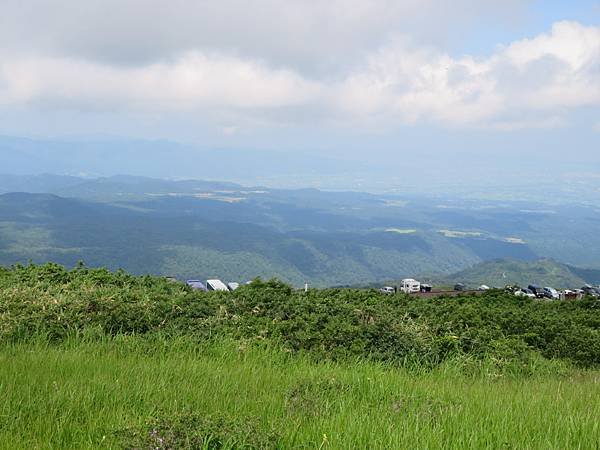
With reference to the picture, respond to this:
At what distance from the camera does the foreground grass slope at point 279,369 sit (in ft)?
11.9

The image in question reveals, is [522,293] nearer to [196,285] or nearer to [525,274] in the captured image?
[196,285]

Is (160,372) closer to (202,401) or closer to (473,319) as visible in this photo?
(202,401)

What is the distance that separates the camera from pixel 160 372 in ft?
16.4

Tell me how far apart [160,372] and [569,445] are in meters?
3.17

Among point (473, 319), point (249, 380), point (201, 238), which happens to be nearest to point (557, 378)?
point (473, 319)

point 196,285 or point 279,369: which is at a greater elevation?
point 279,369

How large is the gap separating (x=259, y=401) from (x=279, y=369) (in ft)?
4.55

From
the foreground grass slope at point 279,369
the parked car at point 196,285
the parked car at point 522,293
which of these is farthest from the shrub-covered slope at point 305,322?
the parked car at point 522,293

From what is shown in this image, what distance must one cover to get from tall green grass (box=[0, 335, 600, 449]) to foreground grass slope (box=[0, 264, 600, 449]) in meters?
0.02

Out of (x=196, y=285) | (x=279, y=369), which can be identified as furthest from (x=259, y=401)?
(x=196, y=285)

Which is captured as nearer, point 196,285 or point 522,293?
point 196,285

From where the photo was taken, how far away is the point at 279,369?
5770mm

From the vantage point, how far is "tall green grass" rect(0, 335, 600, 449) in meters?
3.51

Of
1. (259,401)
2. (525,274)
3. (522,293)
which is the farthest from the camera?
(525,274)
